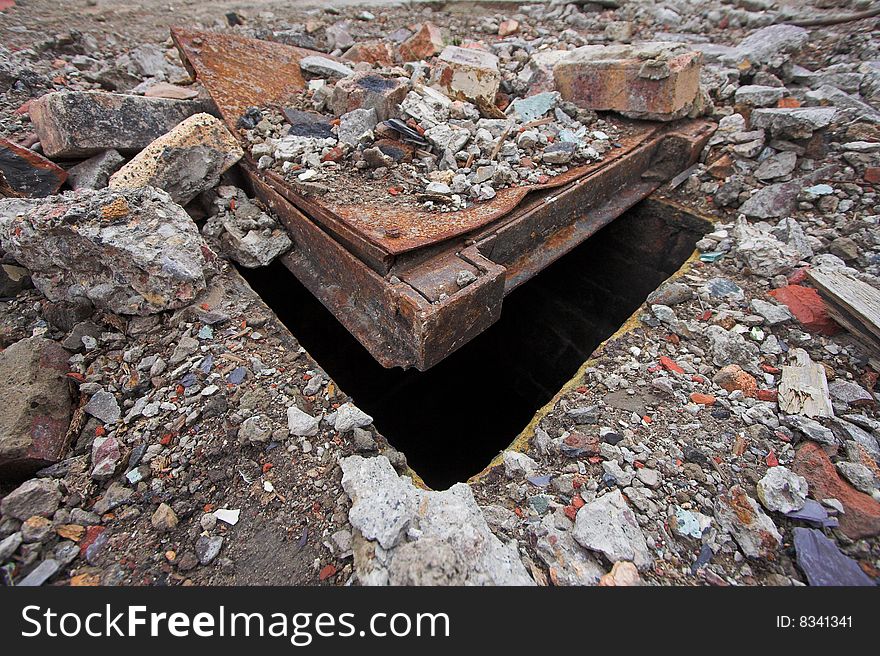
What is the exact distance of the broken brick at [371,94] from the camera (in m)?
2.66

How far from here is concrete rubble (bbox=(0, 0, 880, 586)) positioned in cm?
150

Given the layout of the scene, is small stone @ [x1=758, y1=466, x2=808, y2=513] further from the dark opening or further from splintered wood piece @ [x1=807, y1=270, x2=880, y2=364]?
the dark opening

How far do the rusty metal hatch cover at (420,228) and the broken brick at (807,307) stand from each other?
1.10 metres

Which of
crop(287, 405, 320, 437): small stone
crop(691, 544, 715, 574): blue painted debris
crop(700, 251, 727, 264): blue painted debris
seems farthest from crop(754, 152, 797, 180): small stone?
crop(287, 405, 320, 437): small stone

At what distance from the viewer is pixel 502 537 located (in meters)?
1.55

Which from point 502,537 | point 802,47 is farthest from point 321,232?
point 802,47

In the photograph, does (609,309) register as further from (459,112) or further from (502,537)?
(502,537)

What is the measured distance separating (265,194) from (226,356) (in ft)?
3.59

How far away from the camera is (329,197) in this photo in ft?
7.41

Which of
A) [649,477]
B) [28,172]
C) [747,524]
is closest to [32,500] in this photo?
[28,172]

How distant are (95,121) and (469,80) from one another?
7.63 ft

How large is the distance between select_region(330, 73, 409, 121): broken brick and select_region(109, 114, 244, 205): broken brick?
744 mm

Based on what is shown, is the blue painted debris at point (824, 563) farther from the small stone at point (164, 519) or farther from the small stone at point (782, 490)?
the small stone at point (164, 519)

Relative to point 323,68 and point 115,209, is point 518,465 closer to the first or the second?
point 115,209
